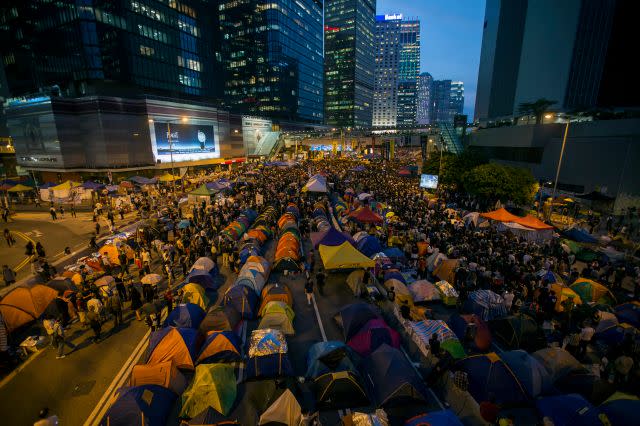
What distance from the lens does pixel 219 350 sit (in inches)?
365

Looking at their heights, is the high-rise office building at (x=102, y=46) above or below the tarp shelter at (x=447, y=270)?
above

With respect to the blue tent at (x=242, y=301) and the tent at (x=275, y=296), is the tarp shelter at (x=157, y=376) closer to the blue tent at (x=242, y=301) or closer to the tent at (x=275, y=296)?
the blue tent at (x=242, y=301)

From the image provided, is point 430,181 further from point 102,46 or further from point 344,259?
point 102,46

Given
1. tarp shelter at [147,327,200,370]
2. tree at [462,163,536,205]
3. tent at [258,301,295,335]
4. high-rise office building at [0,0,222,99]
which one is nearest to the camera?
tarp shelter at [147,327,200,370]

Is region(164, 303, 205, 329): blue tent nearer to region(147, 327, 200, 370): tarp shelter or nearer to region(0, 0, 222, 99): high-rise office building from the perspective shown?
region(147, 327, 200, 370): tarp shelter

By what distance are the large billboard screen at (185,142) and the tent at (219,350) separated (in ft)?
146

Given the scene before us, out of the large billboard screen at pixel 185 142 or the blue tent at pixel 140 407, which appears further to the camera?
the large billboard screen at pixel 185 142

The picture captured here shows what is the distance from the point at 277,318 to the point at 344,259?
200 inches

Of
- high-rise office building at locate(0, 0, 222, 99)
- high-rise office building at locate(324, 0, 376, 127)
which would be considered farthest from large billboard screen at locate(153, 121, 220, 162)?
high-rise office building at locate(324, 0, 376, 127)

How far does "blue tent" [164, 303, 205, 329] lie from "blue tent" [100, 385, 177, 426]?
279cm

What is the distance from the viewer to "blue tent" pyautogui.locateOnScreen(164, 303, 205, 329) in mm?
10398

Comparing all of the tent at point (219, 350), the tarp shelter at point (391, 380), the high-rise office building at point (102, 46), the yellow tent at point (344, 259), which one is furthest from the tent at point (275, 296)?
the high-rise office building at point (102, 46)

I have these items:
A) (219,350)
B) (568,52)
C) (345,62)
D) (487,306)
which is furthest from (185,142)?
(345,62)

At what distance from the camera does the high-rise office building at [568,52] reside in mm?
41500
